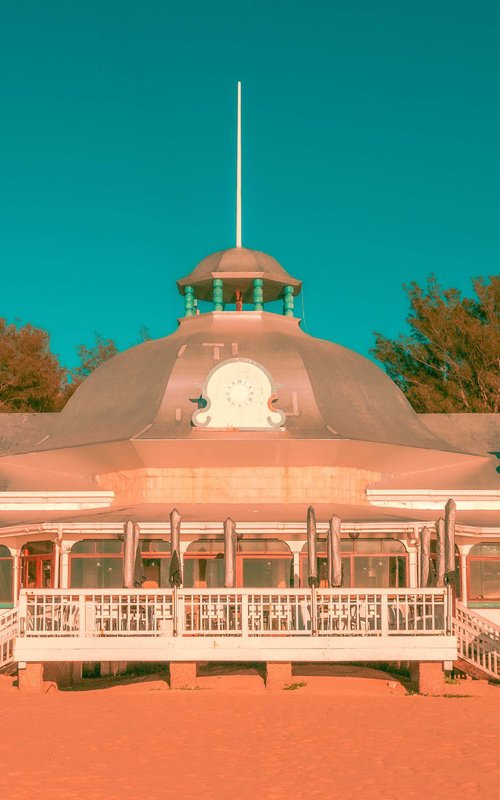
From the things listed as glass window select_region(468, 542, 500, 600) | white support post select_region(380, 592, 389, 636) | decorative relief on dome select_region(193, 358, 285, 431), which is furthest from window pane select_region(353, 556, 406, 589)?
white support post select_region(380, 592, 389, 636)

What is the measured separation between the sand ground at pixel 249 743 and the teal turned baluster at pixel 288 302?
14678 millimetres

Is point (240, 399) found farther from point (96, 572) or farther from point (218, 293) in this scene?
point (218, 293)

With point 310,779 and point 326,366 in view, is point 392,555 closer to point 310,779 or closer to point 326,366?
point 326,366

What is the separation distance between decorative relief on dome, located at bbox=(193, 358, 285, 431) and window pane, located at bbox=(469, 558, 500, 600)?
19.9ft

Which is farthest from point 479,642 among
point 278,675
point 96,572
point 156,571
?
point 96,572

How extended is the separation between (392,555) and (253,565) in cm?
331

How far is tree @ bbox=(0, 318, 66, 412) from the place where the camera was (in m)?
50.7

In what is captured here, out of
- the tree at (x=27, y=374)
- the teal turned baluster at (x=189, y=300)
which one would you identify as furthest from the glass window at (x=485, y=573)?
the tree at (x=27, y=374)

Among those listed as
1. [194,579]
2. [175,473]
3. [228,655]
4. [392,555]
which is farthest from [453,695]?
[175,473]

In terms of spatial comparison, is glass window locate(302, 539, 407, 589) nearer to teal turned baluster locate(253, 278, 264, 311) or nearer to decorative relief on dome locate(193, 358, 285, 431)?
decorative relief on dome locate(193, 358, 285, 431)

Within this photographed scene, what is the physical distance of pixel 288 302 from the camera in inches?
1414

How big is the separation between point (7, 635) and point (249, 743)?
29.8ft

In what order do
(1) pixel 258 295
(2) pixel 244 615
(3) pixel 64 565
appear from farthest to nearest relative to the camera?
1. (1) pixel 258 295
2. (3) pixel 64 565
3. (2) pixel 244 615

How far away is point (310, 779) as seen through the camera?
47.7 ft
